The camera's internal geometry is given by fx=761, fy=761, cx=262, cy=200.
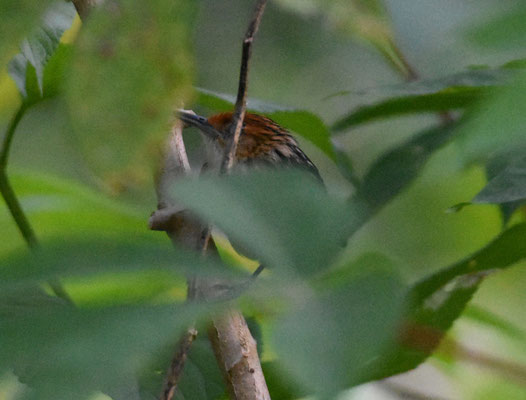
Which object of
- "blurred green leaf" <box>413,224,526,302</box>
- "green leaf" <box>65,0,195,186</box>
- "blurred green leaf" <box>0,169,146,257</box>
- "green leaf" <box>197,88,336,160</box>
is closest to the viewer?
"green leaf" <box>65,0,195,186</box>

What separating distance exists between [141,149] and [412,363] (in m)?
0.58

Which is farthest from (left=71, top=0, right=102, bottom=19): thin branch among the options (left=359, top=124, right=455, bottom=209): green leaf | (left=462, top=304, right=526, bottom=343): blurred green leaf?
(left=462, top=304, right=526, bottom=343): blurred green leaf

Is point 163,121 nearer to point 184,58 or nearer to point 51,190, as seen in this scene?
point 184,58

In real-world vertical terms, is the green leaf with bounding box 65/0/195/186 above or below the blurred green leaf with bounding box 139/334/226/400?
below

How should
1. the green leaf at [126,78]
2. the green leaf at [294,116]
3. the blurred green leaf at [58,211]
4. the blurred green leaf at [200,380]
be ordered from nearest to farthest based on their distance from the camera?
1. the green leaf at [126,78]
2. the blurred green leaf at [200,380]
3. the green leaf at [294,116]
4. the blurred green leaf at [58,211]

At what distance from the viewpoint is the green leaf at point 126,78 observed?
0.42 m

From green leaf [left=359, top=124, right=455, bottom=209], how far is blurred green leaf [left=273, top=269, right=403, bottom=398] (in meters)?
0.66

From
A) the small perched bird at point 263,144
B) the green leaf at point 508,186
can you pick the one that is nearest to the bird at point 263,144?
the small perched bird at point 263,144

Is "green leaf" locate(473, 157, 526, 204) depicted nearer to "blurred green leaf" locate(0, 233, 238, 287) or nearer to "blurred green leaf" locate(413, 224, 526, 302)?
"blurred green leaf" locate(413, 224, 526, 302)

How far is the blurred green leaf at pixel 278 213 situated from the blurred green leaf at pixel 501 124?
0.08 meters

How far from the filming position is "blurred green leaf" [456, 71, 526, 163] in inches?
12.3

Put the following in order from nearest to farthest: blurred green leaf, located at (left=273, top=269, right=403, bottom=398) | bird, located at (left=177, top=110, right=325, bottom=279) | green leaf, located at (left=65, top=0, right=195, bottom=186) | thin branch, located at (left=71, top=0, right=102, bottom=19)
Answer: blurred green leaf, located at (left=273, top=269, right=403, bottom=398), green leaf, located at (left=65, top=0, right=195, bottom=186), thin branch, located at (left=71, top=0, right=102, bottom=19), bird, located at (left=177, top=110, right=325, bottom=279)

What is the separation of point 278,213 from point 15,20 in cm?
17

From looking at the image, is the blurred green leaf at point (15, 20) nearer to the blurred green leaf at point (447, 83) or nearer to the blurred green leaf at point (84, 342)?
the blurred green leaf at point (84, 342)
